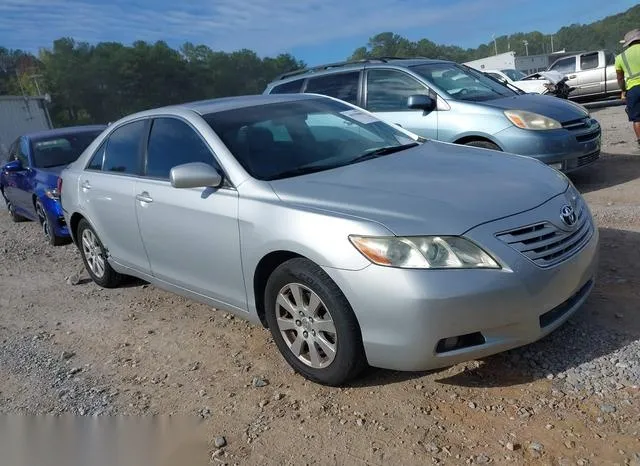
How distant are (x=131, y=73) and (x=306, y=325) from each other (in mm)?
69995

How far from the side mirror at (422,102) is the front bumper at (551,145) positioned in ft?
2.86

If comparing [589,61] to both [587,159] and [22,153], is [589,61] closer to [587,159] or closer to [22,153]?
[587,159]

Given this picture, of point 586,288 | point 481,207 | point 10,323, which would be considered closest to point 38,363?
point 10,323

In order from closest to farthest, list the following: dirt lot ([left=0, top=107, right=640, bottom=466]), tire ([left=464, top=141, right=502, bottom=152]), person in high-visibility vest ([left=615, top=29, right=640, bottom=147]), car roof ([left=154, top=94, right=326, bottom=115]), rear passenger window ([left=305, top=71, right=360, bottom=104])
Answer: dirt lot ([left=0, top=107, right=640, bottom=466]) → car roof ([left=154, top=94, right=326, bottom=115]) → tire ([left=464, top=141, right=502, bottom=152]) → rear passenger window ([left=305, top=71, right=360, bottom=104]) → person in high-visibility vest ([left=615, top=29, right=640, bottom=147])

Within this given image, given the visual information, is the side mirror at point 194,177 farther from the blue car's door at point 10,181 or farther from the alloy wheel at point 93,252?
the blue car's door at point 10,181

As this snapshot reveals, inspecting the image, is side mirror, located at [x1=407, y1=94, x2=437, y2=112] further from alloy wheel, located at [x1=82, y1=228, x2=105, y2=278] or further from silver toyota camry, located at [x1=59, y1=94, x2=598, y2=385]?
alloy wheel, located at [x1=82, y1=228, x2=105, y2=278]

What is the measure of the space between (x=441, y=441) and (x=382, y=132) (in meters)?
2.40

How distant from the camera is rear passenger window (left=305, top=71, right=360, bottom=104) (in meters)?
7.77

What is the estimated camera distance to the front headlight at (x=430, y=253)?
2.72 metres

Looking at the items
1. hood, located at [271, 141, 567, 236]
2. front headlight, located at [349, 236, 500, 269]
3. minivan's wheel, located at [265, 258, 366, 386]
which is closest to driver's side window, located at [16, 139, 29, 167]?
hood, located at [271, 141, 567, 236]

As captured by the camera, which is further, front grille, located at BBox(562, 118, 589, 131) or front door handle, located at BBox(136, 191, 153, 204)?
front grille, located at BBox(562, 118, 589, 131)

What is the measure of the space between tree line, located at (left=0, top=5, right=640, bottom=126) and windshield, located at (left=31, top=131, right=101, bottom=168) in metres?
48.8

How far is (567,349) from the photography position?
3213 millimetres

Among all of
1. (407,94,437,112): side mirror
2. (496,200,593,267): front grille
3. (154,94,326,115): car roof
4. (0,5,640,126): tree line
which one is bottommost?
(496,200,593,267): front grille
